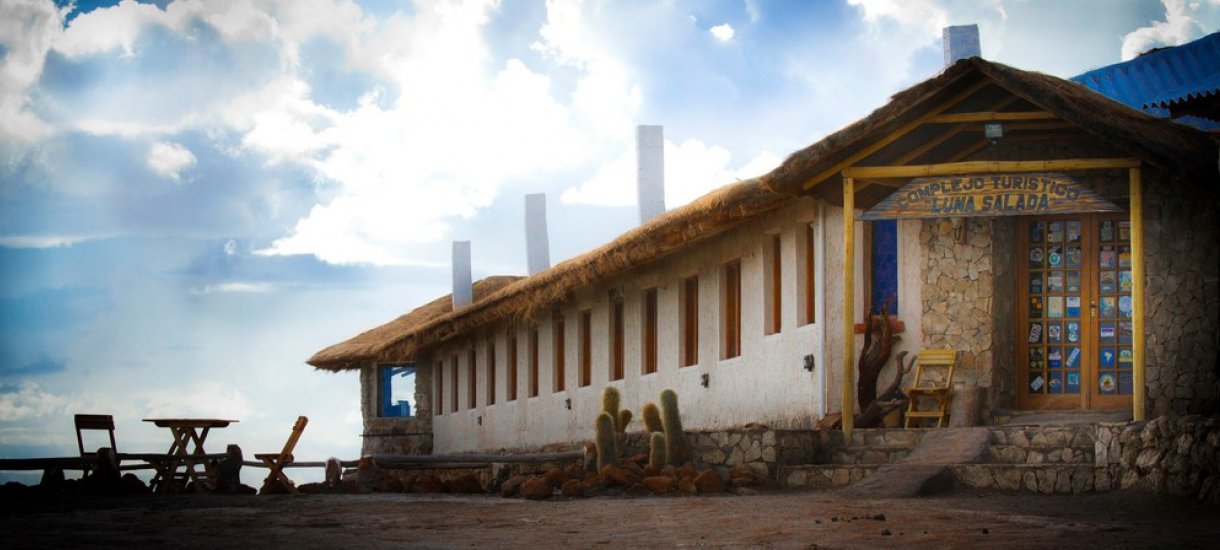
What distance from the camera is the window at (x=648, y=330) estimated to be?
71.1 ft

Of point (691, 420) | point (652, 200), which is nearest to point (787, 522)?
point (691, 420)

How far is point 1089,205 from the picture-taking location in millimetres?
14148

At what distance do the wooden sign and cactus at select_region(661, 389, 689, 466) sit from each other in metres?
2.47

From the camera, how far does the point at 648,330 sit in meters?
21.7

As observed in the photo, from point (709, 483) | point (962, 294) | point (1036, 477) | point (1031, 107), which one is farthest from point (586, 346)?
point (1036, 477)

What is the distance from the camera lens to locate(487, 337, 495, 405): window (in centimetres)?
2884

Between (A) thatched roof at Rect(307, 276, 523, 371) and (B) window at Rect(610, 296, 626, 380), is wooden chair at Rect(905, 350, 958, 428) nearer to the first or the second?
(B) window at Rect(610, 296, 626, 380)

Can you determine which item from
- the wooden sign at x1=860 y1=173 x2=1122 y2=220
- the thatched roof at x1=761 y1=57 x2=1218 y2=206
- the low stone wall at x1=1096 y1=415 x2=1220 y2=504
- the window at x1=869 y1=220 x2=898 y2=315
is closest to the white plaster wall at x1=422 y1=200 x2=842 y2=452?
the window at x1=869 y1=220 x2=898 y2=315

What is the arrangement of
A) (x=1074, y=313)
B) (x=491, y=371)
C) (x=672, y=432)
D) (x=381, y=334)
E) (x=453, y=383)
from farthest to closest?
(x=381, y=334)
(x=453, y=383)
(x=491, y=371)
(x=1074, y=313)
(x=672, y=432)

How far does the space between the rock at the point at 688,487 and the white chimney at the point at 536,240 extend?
53.5 ft

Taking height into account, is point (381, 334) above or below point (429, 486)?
above

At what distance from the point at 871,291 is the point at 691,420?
418 cm

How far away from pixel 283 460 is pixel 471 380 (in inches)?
469

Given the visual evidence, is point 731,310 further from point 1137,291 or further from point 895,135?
point 1137,291
